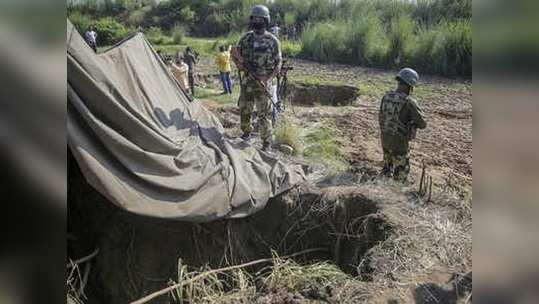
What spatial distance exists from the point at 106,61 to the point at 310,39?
8503 millimetres

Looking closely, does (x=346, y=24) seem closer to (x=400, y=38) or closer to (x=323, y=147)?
(x=400, y=38)

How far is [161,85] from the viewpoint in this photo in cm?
464

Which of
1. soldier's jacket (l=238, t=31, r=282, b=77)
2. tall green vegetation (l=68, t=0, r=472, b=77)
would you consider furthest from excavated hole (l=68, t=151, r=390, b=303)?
tall green vegetation (l=68, t=0, r=472, b=77)

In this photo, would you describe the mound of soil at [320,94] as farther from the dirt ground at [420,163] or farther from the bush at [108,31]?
the bush at [108,31]

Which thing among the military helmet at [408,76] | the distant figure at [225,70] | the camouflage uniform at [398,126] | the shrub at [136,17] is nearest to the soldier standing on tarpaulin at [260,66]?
the camouflage uniform at [398,126]

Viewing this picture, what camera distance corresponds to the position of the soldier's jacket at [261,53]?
201 inches

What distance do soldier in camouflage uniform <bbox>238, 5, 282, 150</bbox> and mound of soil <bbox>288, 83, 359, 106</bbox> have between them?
425 centimetres

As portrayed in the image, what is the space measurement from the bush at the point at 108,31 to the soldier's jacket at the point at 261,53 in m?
3.87

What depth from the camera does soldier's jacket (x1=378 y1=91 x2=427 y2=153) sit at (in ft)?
15.0
